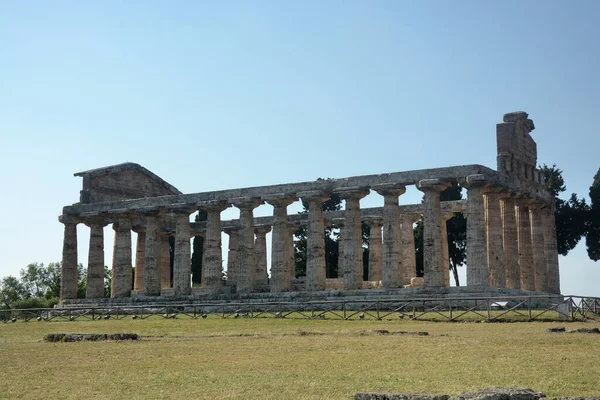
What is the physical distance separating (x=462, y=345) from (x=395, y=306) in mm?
21166

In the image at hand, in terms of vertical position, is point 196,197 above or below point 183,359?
above

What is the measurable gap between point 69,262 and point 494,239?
34387 millimetres

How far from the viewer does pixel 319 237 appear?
56.1m

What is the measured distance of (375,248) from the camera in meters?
64.0

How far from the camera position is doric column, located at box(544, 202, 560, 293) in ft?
194

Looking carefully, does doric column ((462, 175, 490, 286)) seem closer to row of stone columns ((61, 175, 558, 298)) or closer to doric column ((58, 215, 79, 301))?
row of stone columns ((61, 175, 558, 298))

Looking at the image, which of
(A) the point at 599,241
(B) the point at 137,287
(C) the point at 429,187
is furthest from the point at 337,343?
(A) the point at 599,241

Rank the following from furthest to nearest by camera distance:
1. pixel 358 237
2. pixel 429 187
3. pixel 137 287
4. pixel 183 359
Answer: pixel 137 287, pixel 358 237, pixel 429 187, pixel 183 359

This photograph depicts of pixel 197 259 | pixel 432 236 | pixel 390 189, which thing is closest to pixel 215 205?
pixel 390 189

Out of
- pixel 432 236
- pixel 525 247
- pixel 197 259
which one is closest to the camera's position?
pixel 432 236

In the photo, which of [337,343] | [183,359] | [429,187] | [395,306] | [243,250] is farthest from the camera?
[243,250]

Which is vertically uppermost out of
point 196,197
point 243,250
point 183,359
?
point 196,197

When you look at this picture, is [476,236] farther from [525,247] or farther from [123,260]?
[123,260]

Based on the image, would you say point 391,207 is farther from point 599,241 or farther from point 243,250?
point 599,241
